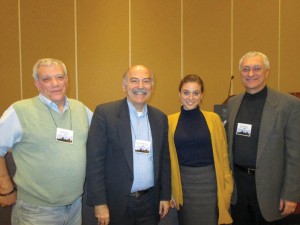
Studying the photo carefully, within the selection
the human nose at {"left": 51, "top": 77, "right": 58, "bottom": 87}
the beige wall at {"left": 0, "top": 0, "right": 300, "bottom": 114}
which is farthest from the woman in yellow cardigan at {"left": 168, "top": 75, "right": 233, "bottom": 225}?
the beige wall at {"left": 0, "top": 0, "right": 300, "bottom": 114}

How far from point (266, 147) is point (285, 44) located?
15.4 ft

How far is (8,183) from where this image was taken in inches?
67.4

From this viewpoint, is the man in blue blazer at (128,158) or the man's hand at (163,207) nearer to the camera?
the man in blue blazer at (128,158)

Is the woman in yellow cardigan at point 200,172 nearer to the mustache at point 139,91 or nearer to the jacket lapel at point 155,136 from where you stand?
the jacket lapel at point 155,136

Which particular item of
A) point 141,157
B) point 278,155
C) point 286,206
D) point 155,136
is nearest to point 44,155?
point 141,157

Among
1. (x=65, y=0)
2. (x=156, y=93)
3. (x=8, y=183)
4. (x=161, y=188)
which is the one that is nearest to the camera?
(x=8, y=183)

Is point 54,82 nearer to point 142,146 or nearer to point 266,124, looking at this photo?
point 142,146

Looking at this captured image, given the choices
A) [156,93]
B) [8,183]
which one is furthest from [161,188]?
[156,93]

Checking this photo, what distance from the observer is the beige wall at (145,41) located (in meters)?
4.91

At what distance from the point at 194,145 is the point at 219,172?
10.5 inches

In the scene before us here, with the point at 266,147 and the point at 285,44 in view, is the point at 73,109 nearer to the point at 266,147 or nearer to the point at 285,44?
the point at 266,147

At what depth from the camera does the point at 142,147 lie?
72.4 inches

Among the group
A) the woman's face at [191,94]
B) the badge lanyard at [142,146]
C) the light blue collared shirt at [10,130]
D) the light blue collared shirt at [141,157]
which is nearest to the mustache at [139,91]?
the light blue collared shirt at [141,157]

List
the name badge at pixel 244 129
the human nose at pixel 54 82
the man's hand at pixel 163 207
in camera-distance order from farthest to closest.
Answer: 1. the name badge at pixel 244 129
2. the man's hand at pixel 163 207
3. the human nose at pixel 54 82
